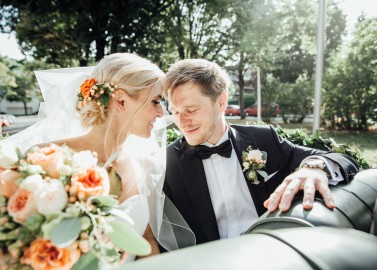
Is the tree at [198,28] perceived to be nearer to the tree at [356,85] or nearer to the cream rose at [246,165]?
the tree at [356,85]

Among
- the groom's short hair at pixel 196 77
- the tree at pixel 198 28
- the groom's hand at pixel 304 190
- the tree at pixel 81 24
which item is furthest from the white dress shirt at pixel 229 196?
the tree at pixel 198 28

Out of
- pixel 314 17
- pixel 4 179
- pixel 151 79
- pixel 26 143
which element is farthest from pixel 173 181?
pixel 314 17

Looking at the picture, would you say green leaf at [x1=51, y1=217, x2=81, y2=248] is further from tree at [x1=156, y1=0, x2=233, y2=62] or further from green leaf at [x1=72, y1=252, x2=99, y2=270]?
tree at [x1=156, y1=0, x2=233, y2=62]

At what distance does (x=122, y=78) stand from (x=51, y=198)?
177cm

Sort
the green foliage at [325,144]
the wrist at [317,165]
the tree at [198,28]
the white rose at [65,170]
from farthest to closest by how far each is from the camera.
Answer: the tree at [198,28] < the green foliage at [325,144] < the wrist at [317,165] < the white rose at [65,170]

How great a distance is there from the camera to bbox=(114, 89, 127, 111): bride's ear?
272cm

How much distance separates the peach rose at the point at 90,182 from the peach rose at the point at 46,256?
0.62 feet

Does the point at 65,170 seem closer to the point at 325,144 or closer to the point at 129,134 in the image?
the point at 129,134

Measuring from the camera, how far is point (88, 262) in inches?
45.4

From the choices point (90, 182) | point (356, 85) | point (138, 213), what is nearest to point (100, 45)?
point (356, 85)

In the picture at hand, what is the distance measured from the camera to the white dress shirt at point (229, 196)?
2.74m

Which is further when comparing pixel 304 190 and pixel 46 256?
pixel 304 190

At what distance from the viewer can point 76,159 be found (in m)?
1.30

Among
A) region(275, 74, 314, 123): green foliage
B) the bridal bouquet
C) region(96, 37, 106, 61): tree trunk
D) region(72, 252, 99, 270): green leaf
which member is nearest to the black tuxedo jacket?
the bridal bouquet
